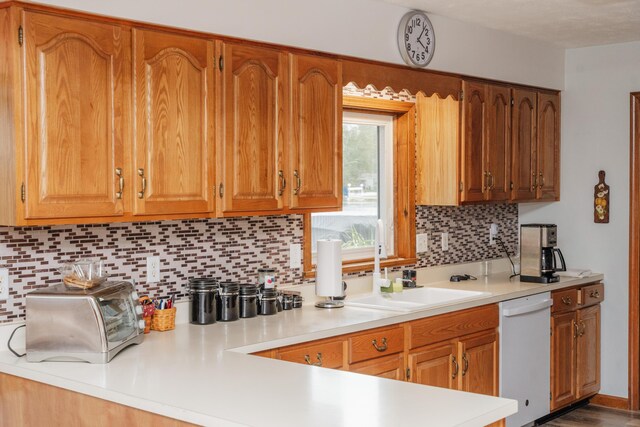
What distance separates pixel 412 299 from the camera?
4.71 meters

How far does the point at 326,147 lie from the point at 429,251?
4.81ft

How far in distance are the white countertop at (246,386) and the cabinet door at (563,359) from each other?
2145 mm

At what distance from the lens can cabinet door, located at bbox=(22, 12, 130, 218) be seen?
2838 mm

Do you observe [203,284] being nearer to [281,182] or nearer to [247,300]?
[247,300]

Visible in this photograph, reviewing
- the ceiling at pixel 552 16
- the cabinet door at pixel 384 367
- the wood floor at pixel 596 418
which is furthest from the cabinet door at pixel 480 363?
the ceiling at pixel 552 16

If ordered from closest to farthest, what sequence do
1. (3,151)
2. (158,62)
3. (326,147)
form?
(3,151), (158,62), (326,147)

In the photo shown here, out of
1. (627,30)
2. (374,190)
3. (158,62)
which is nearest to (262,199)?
(158,62)

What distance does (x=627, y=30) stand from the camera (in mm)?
5066

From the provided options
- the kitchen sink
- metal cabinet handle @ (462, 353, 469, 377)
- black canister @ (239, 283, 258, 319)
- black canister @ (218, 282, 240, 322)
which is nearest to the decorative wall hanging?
the kitchen sink

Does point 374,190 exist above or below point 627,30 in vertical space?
below

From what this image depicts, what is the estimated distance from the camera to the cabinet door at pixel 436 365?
4.04m

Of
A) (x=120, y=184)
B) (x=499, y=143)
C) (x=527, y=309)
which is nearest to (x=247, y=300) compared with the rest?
(x=120, y=184)

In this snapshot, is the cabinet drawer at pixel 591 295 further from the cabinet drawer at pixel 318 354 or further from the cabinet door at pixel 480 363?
the cabinet drawer at pixel 318 354

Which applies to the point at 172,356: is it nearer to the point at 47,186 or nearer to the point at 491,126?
the point at 47,186
